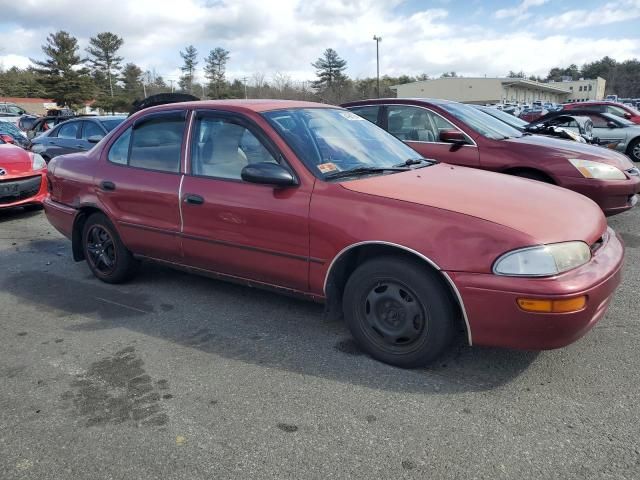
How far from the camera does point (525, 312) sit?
2598 mm

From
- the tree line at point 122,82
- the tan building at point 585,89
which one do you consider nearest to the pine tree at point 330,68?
the tree line at point 122,82

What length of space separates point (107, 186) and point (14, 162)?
4.14 meters

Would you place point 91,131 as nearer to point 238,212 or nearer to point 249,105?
point 249,105

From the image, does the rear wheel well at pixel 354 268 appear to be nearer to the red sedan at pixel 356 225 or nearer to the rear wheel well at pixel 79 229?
the red sedan at pixel 356 225

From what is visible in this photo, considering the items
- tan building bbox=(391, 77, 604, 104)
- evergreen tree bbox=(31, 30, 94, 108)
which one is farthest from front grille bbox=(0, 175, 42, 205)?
tan building bbox=(391, 77, 604, 104)

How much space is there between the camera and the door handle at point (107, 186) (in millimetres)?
4353

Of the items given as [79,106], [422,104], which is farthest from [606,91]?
[422,104]

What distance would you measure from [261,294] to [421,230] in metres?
1.93

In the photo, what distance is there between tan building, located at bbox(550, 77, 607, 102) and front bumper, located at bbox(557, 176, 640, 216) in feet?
307

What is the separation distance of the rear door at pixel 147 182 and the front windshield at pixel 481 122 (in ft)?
11.4

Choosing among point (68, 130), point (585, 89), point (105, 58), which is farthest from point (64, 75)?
point (585, 89)

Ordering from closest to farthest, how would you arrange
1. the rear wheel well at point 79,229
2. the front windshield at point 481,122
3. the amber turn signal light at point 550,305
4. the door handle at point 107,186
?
the amber turn signal light at point 550,305 < the door handle at point 107,186 < the rear wheel well at point 79,229 < the front windshield at point 481,122

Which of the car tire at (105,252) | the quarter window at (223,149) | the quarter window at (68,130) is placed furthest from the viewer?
the quarter window at (68,130)

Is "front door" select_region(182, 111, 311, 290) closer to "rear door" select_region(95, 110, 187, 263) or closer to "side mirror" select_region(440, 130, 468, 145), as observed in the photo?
"rear door" select_region(95, 110, 187, 263)
